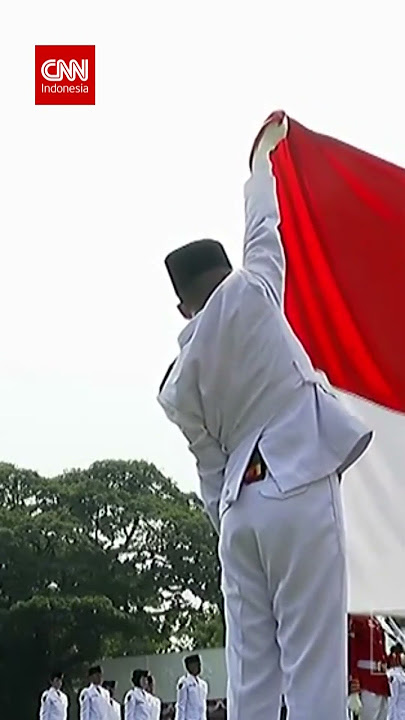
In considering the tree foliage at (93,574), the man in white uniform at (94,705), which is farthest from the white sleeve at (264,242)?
the tree foliage at (93,574)

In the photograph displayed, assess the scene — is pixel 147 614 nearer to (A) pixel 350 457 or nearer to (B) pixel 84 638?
(B) pixel 84 638

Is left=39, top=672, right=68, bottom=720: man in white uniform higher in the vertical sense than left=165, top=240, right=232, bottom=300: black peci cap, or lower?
lower

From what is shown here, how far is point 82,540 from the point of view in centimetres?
3194

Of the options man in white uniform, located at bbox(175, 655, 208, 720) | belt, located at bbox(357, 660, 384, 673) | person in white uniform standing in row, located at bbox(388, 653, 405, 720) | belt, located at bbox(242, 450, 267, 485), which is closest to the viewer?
belt, located at bbox(242, 450, 267, 485)

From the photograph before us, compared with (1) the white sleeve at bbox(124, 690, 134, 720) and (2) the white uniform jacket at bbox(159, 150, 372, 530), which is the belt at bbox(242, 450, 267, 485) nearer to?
(2) the white uniform jacket at bbox(159, 150, 372, 530)

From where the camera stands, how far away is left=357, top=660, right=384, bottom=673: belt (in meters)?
12.9

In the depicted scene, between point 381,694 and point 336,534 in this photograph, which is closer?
point 336,534

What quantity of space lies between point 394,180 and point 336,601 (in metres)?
2.76

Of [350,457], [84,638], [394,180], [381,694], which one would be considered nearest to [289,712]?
[350,457]

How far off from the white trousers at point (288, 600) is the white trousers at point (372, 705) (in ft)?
37.5

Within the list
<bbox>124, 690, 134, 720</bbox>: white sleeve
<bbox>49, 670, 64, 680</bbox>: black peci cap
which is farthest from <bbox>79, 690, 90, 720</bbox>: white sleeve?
<bbox>49, 670, 64, 680</bbox>: black peci cap

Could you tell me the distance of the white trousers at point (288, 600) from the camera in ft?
9.34

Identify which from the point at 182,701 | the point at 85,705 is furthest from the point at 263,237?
the point at 85,705

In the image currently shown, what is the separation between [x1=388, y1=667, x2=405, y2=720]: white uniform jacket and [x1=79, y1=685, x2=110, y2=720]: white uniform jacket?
564 centimetres
